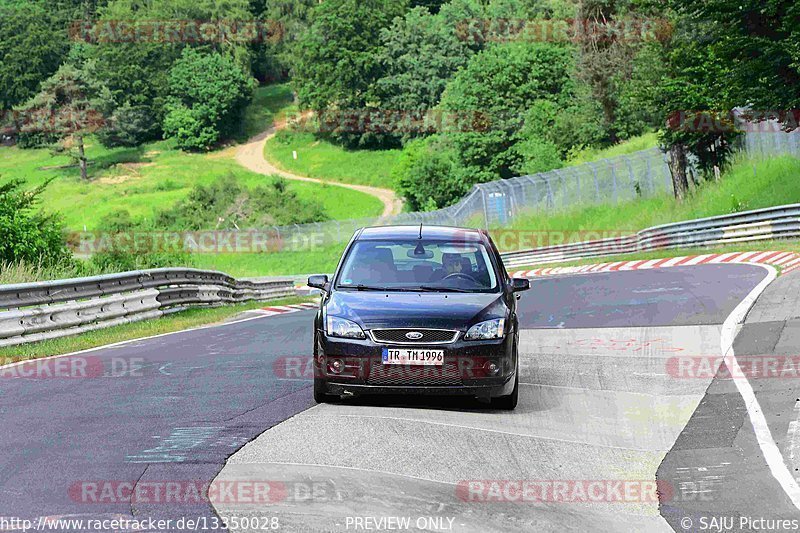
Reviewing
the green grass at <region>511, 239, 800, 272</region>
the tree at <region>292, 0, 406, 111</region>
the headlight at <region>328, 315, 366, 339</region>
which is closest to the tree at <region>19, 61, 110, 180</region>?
the tree at <region>292, 0, 406, 111</region>

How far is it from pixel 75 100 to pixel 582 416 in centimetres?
13390

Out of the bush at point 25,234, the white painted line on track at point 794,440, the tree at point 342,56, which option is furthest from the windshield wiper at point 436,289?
the tree at point 342,56

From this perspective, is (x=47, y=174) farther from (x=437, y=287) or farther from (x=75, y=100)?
(x=437, y=287)

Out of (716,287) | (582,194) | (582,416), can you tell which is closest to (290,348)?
(582,416)

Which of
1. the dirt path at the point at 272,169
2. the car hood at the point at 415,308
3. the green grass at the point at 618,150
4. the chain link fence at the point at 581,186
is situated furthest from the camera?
the dirt path at the point at 272,169

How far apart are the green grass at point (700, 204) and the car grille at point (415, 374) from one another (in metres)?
30.7

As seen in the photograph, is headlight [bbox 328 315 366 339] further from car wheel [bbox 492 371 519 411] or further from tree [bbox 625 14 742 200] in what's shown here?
tree [bbox 625 14 742 200]

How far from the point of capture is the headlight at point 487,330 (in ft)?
33.1

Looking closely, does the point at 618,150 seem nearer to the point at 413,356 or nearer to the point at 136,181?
the point at 413,356

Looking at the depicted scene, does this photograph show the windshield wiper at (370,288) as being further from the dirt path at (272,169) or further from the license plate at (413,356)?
the dirt path at (272,169)

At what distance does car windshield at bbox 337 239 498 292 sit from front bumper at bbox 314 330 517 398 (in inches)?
41.2

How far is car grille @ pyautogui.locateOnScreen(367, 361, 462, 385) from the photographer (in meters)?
9.98

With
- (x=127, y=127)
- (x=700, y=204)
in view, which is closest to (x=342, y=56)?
(x=127, y=127)

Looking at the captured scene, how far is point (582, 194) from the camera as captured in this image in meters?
53.5
